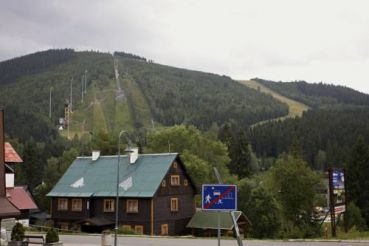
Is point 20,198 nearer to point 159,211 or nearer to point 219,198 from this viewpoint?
point 159,211

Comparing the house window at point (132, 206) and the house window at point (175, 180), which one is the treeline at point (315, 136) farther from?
the house window at point (132, 206)

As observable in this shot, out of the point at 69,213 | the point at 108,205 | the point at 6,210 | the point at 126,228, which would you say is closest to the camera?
the point at 6,210

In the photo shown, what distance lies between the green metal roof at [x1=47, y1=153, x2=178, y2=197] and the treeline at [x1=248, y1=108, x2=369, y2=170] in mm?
100659

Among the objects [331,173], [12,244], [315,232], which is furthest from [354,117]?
[12,244]

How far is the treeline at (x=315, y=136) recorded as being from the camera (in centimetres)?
15962

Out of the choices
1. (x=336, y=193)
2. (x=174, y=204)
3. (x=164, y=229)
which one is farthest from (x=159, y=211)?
(x=336, y=193)

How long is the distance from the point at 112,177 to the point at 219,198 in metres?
43.1

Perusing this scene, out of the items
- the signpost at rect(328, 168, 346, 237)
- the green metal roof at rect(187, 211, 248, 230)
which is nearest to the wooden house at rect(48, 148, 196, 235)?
the green metal roof at rect(187, 211, 248, 230)

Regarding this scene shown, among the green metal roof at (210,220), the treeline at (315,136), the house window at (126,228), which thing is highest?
the treeline at (315,136)

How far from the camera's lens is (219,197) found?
1307cm

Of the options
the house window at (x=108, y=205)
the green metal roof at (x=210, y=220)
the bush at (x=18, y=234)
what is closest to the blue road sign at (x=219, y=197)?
the bush at (x=18, y=234)

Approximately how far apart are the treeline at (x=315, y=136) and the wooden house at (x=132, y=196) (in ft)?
329

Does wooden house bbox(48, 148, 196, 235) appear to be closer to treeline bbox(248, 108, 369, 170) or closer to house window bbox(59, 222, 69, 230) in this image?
house window bbox(59, 222, 69, 230)

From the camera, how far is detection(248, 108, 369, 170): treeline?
524ft
